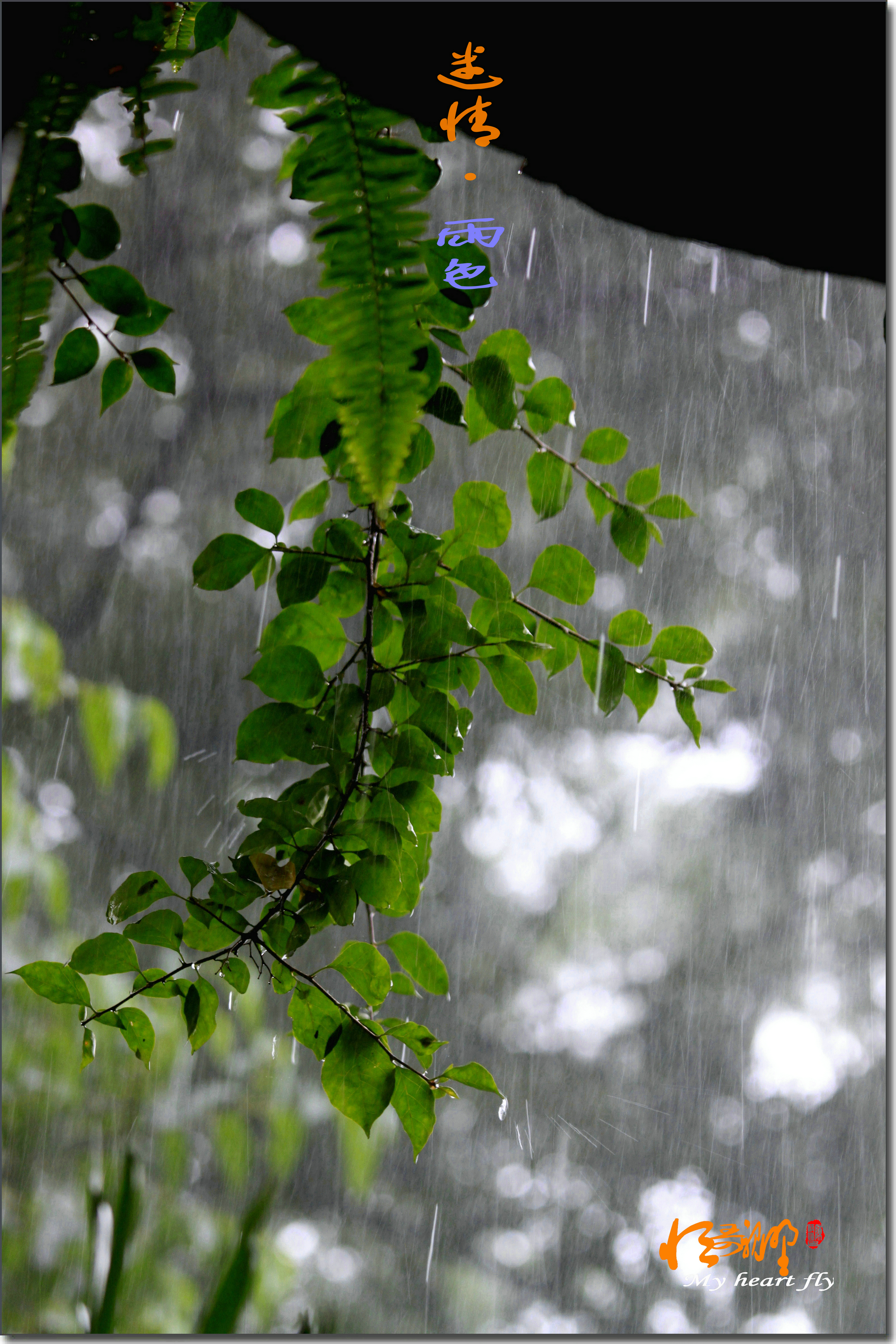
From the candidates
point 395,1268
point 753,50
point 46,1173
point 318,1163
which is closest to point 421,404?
point 753,50

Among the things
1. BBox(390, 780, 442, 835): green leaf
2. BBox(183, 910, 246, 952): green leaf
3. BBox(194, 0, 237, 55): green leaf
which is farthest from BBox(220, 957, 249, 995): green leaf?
BBox(194, 0, 237, 55): green leaf

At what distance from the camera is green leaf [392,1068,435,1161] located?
42 centimetres

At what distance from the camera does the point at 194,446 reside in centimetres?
271

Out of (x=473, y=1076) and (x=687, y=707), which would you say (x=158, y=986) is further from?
(x=687, y=707)

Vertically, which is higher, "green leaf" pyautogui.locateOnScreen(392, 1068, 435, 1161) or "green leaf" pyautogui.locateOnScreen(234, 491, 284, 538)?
"green leaf" pyautogui.locateOnScreen(234, 491, 284, 538)

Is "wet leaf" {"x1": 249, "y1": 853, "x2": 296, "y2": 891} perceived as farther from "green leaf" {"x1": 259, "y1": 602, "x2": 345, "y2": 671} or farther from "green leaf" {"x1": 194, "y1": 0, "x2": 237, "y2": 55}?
"green leaf" {"x1": 194, "y1": 0, "x2": 237, "y2": 55}

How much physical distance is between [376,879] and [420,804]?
0.19 feet

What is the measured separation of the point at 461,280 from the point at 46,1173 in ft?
8.04

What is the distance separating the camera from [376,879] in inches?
16.1

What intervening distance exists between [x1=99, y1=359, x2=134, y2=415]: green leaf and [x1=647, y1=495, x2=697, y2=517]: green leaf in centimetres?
32

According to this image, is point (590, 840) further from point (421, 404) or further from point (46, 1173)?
point (421, 404)
